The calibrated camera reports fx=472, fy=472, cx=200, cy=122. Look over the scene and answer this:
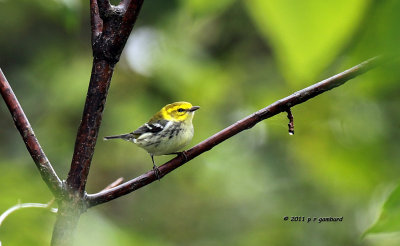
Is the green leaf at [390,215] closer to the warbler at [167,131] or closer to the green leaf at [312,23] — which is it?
the green leaf at [312,23]

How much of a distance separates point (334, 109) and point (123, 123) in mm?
1414

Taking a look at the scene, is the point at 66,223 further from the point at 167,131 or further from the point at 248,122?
the point at 167,131

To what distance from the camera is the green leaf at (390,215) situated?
396 mm

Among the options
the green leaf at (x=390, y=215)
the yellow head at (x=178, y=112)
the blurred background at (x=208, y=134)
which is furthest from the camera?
the yellow head at (x=178, y=112)

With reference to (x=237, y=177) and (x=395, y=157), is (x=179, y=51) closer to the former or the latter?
(x=237, y=177)

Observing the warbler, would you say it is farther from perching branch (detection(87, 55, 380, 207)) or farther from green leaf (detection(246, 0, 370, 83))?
green leaf (detection(246, 0, 370, 83))

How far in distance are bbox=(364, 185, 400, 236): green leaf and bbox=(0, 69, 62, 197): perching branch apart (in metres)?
0.65

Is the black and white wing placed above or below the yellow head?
below

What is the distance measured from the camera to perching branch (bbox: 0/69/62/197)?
879mm

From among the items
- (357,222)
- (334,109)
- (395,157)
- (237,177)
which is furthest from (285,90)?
(357,222)

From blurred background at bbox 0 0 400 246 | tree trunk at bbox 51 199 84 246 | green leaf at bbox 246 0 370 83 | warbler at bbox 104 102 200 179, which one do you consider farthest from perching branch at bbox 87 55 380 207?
warbler at bbox 104 102 200 179

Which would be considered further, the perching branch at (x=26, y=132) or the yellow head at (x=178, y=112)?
the yellow head at (x=178, y=112)

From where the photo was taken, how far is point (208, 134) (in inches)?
120

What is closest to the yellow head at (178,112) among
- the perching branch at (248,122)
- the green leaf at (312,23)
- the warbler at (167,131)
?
the warbler at (167,131)
